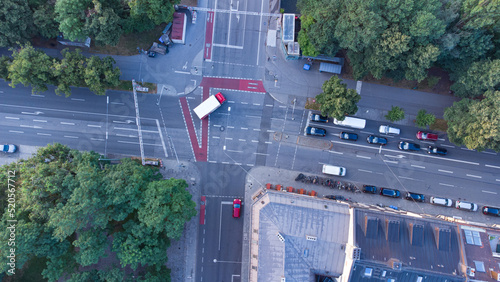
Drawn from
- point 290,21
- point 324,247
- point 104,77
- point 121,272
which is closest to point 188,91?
point 104,77

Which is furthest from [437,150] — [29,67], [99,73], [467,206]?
[29,67]

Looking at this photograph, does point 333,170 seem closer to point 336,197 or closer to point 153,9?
point 336,197

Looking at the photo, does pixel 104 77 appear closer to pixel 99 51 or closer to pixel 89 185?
pixel 99 51

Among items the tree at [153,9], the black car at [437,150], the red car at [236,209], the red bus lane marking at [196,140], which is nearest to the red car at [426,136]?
the black car at [437,150]

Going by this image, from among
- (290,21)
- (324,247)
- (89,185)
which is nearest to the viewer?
(89,185)

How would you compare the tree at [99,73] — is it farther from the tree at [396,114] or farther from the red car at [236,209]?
the tree at [396,114]

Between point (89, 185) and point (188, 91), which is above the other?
point (188, 91)
